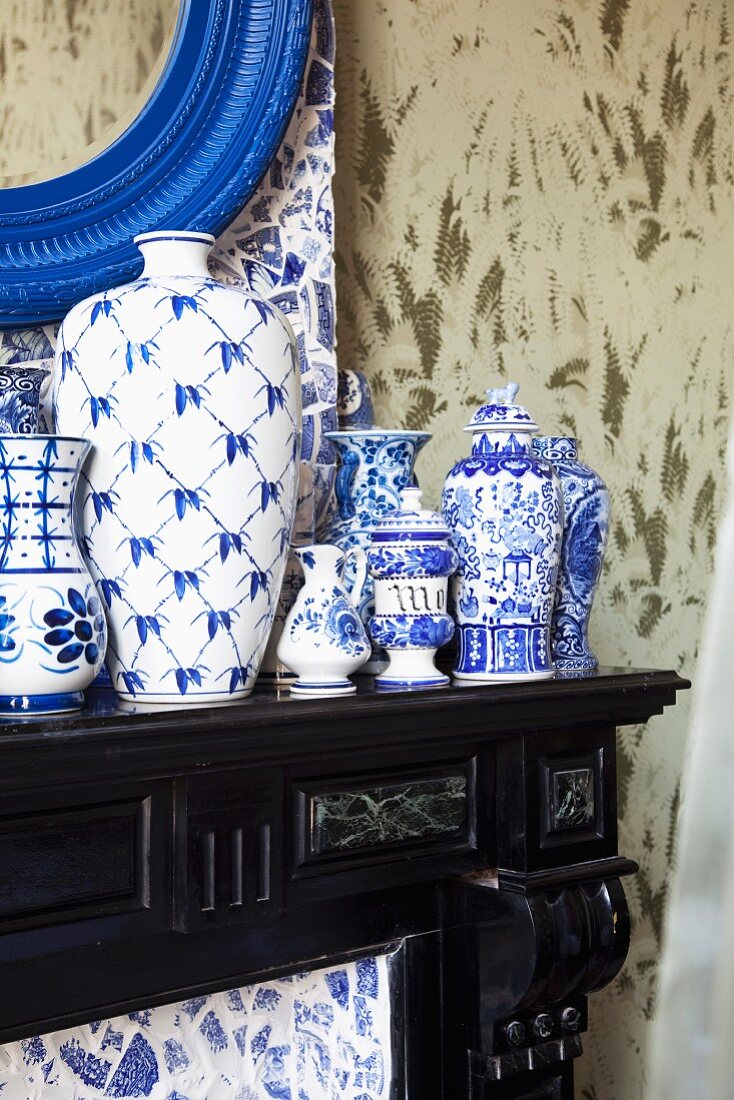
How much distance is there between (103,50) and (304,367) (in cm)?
43

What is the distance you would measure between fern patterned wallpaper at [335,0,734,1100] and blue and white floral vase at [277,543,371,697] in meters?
0.61

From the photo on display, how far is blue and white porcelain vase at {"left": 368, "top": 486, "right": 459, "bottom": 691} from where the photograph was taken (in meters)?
1.19

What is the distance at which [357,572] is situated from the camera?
1276 millimetres

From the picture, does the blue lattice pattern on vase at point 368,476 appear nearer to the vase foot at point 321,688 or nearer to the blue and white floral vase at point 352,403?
the blue and white floral vase at point 352,403

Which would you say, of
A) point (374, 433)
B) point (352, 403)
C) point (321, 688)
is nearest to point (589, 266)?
point (352, 403)

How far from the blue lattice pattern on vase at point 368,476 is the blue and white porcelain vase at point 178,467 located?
0.26 metres

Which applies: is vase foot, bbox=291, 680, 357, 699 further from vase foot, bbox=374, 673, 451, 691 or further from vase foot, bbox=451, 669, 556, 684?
vase foot, bbox=451, 669, 556, 684

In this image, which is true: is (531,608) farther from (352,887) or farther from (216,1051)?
(216,1051)

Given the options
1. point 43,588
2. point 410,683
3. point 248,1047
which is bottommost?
point 248,1047

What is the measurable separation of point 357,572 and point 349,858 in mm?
313

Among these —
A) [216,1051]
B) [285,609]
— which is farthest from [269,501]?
[216,1051]

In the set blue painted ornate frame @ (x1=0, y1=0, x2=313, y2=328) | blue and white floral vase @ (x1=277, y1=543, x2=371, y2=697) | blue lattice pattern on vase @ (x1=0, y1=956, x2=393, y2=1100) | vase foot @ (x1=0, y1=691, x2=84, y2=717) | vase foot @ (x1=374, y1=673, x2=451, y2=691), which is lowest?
blue lattice pattern on vase @ (x1=0, y1=956, x2=393, y2=1100)

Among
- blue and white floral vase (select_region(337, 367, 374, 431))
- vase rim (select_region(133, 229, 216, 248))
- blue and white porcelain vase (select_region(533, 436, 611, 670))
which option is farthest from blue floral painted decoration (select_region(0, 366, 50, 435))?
blue and white porcelain vase (select_region(533, 436, 611, 670))

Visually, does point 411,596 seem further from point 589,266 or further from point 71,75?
point 589,266
